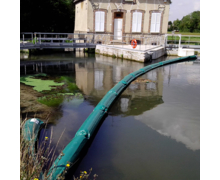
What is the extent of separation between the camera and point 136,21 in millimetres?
18938

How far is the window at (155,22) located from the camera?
19.1 meters

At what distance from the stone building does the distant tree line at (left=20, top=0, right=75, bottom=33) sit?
13.2 feet

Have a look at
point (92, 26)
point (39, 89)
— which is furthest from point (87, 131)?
point (92, 26)

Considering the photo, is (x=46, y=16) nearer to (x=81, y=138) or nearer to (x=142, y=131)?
(x=142, y=131)

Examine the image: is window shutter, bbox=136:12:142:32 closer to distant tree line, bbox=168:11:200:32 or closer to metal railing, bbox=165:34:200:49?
metal railing, bbox=165:34:200:49

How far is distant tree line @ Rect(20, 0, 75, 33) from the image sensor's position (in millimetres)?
20250

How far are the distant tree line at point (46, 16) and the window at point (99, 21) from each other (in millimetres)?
6247

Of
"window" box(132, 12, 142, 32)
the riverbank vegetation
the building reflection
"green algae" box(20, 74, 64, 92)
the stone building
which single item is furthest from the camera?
"window" box(132, 12, 142, 32)

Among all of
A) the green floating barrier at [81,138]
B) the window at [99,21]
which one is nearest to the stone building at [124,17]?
the window at [99,21]

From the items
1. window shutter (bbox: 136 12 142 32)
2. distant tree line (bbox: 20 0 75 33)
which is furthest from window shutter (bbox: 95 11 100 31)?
distant tree line (bbox: 20 0 75 33)

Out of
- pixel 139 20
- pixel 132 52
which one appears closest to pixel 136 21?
pixel 139 20

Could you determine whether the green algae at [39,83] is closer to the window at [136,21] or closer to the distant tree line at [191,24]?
the window at [136,21]

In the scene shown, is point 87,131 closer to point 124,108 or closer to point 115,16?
point 124,108

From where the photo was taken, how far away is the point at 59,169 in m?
3.14
